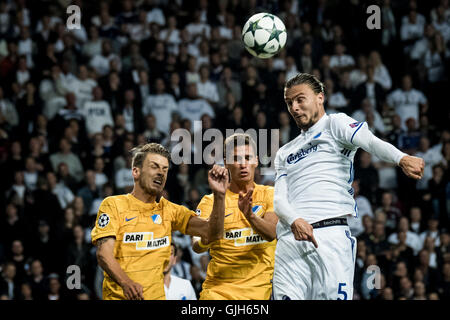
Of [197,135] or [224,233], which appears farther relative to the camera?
[197,135]

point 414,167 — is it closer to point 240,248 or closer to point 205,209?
point 240,248

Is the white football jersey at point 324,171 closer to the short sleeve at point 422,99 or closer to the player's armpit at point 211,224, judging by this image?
the player's armpit at point 211,224

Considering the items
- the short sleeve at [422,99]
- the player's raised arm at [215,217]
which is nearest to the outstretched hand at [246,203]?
the player's raised arm at [215,217]

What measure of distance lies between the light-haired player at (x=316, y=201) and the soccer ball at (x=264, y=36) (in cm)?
151

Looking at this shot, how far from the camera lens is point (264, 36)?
7.38 metres

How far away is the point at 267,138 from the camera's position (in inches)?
503

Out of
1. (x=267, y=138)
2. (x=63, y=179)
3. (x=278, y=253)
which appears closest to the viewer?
(x=278, y=253)

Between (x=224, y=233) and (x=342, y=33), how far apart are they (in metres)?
10.2

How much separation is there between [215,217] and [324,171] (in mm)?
1026

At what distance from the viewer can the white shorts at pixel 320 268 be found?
542cm

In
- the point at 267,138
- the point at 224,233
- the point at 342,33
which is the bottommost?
the point at 224,233
